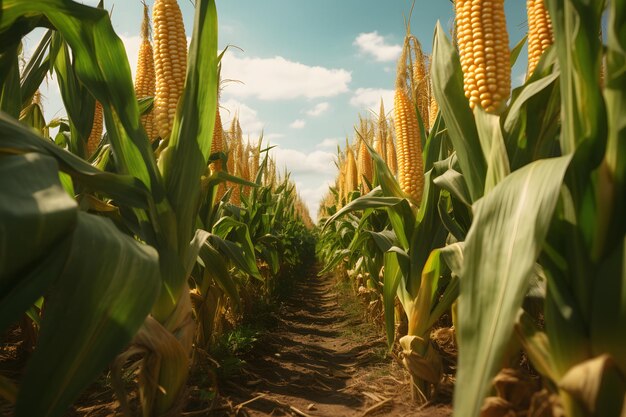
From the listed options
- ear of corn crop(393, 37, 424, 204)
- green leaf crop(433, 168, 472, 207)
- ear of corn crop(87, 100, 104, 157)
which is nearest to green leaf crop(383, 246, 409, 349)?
ear of corn crop(393, 37, 424, 204)

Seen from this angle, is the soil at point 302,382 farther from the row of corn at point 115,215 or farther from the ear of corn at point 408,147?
the ear of corn at point 408,147

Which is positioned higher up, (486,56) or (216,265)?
(486,56)

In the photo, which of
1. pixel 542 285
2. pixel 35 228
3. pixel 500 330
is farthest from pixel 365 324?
pixel 35 228

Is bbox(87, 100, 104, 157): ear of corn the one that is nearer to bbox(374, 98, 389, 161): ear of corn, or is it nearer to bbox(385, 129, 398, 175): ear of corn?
bbox(385, 129, 398, 175): ear of corn

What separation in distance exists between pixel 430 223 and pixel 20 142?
1907 mm

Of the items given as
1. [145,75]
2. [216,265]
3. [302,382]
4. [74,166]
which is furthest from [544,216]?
[145,75]

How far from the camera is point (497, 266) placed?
3.06 ft

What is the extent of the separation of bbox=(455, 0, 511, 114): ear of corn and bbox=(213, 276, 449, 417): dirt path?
1563 mm

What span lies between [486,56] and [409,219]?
40.3 inches

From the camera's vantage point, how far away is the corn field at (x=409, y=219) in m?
0.84

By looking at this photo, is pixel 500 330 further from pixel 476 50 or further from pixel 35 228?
pixel 476 50

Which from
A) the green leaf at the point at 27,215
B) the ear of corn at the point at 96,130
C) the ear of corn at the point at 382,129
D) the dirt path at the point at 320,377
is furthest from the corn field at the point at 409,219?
the ear of corn at the point at 382,129

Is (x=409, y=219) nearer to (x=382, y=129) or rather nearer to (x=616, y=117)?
(x=616, y=117)

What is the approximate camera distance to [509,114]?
154 centimetres
